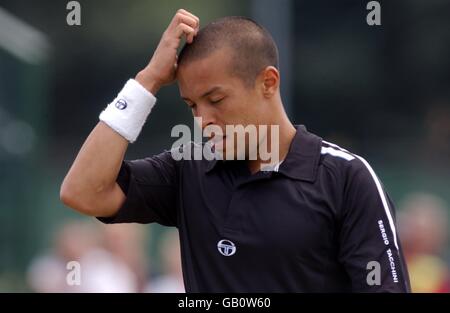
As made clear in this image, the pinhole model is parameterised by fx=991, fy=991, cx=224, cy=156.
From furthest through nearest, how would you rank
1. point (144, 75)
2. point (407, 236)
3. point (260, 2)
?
point (260, 2), point (407, 236), point (144, 75)

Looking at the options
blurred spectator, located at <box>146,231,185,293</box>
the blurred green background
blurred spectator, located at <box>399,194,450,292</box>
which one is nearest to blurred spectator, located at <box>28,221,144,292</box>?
blurred spectator, located at <box>146,231,185,293</box>

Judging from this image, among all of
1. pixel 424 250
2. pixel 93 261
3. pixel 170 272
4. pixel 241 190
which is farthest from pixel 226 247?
pixel 170 272

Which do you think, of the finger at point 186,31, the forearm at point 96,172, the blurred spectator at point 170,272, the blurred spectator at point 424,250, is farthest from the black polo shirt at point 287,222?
the blurred spectator at point 170,272

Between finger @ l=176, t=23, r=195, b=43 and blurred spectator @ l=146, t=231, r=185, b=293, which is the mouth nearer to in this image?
finger @ l=176, t=23, r=195, b=43

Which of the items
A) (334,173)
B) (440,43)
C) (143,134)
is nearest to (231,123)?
(334,173)

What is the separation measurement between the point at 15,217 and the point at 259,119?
19.0 feet

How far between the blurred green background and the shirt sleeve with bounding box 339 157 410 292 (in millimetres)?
5868

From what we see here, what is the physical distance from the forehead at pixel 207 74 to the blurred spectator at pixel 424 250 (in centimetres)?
425

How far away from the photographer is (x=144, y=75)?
3.74m

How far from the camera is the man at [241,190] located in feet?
11.3

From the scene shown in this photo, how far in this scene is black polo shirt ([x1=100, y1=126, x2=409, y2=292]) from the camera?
3.40 m
